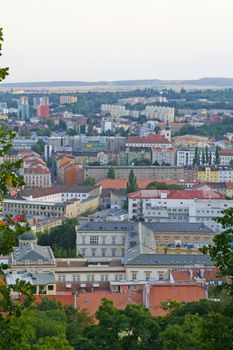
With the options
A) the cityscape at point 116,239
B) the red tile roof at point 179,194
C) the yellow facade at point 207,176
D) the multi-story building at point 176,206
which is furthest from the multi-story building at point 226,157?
the multi-story building at point 176,206

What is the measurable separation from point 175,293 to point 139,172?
2402 cm

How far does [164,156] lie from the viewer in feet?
139

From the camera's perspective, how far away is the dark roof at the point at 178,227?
21.8 metres

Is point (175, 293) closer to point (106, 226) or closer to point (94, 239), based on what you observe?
point (94, 239)

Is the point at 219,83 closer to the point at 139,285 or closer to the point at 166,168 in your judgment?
the point at 166,168

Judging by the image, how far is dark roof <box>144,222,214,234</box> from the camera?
21812 mm

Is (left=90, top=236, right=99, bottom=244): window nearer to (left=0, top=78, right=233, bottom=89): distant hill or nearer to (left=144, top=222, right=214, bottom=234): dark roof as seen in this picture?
(left=144, top=222, right=214, bottom=234): dark roof

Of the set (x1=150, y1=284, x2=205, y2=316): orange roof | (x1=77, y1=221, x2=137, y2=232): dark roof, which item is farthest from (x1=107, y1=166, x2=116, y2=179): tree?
(x1=150, y1=284, x2=205, y2=316): orange roof

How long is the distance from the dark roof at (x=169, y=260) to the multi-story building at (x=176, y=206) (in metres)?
6.10

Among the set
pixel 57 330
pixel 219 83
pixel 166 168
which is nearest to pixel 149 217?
pixel 166 168

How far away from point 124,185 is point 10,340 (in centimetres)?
2889

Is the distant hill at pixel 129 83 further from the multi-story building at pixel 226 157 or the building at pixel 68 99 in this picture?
the multi-story building at pixel 226 157

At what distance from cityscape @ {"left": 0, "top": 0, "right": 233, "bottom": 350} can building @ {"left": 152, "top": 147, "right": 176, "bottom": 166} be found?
112 mm

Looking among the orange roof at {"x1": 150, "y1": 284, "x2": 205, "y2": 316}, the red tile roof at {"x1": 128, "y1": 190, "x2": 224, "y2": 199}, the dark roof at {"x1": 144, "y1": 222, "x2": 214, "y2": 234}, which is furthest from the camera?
the red tile roof at {"x1": 128, "y1": 190, "x2": 224, "y2": 199}
